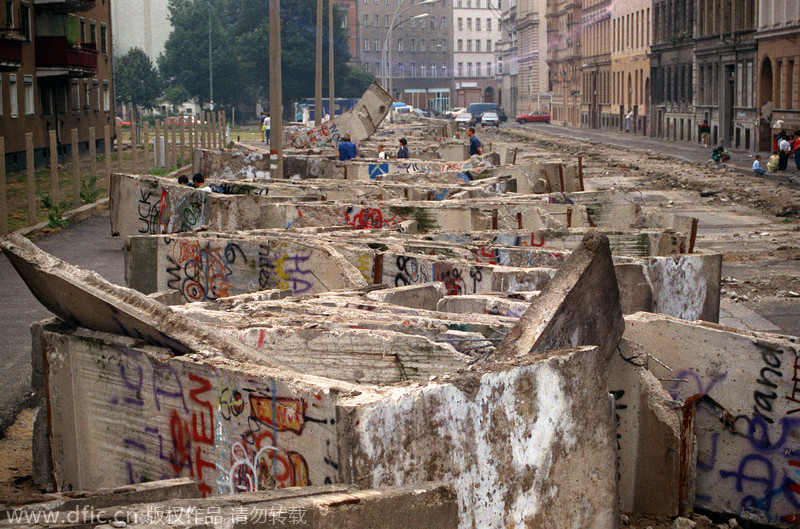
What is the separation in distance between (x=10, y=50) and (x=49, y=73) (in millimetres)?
5499

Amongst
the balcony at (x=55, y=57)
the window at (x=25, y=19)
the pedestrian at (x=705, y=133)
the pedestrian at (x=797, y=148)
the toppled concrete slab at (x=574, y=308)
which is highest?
the window at (x=25, y=19)

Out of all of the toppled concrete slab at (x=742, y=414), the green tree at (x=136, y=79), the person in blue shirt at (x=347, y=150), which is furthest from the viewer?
the green tree at (x=136, y=79)

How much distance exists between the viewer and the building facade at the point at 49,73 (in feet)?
118

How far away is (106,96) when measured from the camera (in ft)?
172

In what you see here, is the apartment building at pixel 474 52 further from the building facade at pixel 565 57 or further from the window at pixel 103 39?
the window at pixel 103 39

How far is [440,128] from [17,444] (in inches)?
1623

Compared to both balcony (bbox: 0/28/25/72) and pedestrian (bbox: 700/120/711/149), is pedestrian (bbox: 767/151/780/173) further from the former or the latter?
balcony (bbox: 0/28/25/72)

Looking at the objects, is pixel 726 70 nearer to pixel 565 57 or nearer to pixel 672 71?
pixel 672 71

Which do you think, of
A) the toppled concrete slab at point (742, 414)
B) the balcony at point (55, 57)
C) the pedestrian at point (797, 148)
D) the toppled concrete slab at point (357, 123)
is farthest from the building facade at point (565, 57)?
the toppled concrete slab at point (742, 414)

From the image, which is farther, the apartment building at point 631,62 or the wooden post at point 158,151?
the apartment building at point 631,62

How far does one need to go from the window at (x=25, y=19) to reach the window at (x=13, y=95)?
2.06 metres

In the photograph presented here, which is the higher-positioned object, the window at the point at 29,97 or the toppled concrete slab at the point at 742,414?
the window at the point at 29,97

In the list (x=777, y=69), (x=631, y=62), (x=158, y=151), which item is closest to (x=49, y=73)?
(x=158, y=151)

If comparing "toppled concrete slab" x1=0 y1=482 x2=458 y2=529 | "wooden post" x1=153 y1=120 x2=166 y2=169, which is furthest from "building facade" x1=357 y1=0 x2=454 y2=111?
"toppled concrete slab" x1=0 y1=482 x2=458 y2=529
